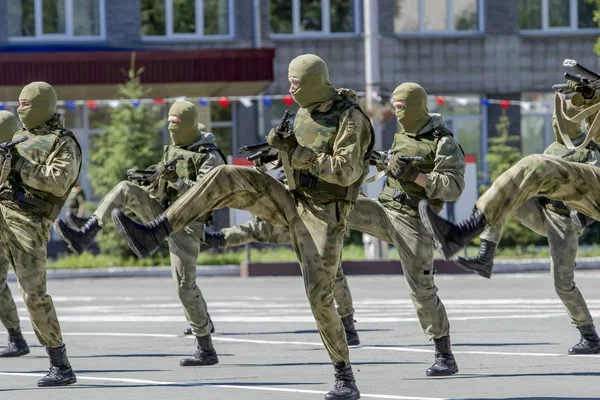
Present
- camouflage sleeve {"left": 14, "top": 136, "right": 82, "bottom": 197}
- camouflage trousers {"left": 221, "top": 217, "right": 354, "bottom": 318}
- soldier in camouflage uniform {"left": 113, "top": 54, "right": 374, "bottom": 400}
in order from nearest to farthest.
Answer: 1. soldier in camouflage uniform {"left": 113, "top": 54, "right": 374, "bottom": 400}
2. camouflage sleeve {"left": 14, "top": 136, "right": 82, "bottom": 197}
3. camouflage trousers {"left": 221, "top": 217, "right": 354, "bottom": 318}

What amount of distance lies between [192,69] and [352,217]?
58.7 feet

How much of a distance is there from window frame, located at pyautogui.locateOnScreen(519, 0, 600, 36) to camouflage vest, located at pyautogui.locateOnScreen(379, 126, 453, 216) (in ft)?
73.0

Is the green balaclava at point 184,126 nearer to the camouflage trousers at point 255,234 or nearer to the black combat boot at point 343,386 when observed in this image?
the camouflage trousers at point 255,234

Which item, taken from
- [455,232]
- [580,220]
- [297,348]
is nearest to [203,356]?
[297,348]

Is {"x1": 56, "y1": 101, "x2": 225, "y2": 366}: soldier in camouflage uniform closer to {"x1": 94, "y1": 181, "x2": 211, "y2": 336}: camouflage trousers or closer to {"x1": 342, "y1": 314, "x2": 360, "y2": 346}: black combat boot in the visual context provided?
{"x1": 94, "y1": 181, "x2": 211, "y2": 336}: camouflage trousers

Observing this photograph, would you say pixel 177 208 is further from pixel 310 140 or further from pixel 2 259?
pixel 2 259

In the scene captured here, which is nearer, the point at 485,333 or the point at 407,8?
the point at 485,333

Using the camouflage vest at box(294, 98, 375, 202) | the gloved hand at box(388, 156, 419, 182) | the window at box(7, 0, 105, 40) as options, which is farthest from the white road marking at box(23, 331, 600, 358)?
the window at box(7, 0, 105, 40)

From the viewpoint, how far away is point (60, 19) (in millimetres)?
30859

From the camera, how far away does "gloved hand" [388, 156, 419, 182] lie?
9906 mm

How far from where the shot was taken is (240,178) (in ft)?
28.6

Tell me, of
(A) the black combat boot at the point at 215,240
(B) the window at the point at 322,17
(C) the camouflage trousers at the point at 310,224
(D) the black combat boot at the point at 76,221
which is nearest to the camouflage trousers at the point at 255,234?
(A) the black combat boot at the point at 215,240

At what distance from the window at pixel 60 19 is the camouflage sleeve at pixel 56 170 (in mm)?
21153

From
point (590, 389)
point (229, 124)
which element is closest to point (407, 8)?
point (229, 124)
